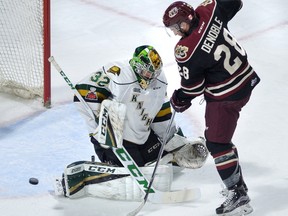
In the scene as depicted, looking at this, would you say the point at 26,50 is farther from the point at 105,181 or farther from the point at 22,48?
the point at 105,181

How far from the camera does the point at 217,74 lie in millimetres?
3332

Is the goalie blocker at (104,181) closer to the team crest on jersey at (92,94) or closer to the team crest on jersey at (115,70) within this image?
the team crest on jersey at (92,94)

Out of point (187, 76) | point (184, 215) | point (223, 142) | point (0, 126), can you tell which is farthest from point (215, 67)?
point (0, 126)

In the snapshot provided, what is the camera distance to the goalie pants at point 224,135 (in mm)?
3387

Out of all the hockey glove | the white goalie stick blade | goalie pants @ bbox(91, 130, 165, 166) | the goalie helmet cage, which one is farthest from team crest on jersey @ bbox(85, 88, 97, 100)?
the goalie helmet cage

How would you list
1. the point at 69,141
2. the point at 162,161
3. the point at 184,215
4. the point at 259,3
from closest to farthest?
the point at 184,215, the point at 162,161, the point at 69,141, the point at 259,3

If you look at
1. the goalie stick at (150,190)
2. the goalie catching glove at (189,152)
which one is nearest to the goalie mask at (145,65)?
the goalie stick at (150,190)

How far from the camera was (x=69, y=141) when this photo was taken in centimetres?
420

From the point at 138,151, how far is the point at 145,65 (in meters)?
0.45

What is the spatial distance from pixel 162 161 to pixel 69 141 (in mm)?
613

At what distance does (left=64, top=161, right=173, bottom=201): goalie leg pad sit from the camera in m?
3.61

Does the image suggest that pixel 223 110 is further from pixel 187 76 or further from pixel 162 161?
pixel 162 161

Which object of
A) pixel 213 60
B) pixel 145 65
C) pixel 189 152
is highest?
pixel 213 60

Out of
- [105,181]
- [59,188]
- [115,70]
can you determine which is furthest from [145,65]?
[59,188]
